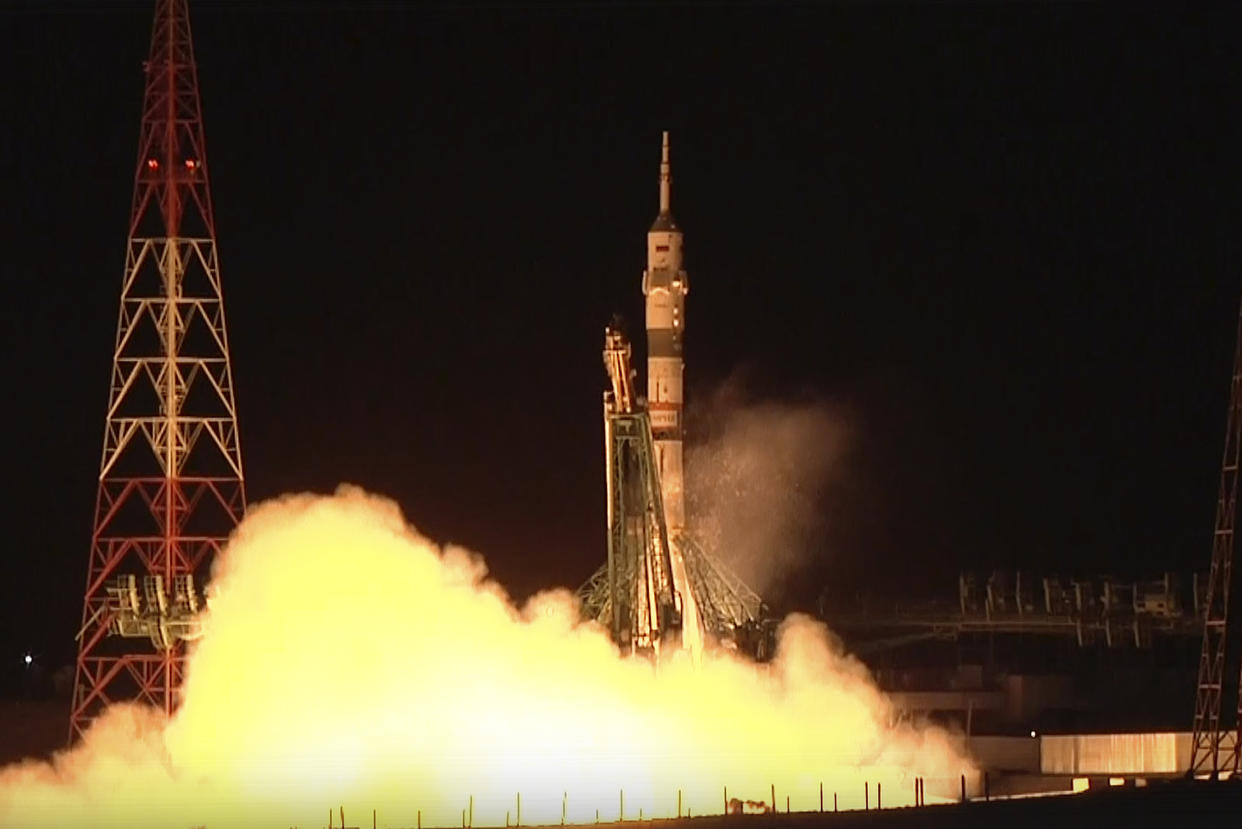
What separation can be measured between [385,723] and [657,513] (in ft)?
34.5

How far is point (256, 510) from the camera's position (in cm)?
5791

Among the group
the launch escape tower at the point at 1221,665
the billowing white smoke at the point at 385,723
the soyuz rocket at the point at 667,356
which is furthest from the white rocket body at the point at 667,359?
the launch escape tower at the point at 1221,665

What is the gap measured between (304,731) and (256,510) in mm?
5041

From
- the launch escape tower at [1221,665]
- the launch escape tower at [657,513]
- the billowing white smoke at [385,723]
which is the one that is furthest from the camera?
the launch escape tower at [657,513]

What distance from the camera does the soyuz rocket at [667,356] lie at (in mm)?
68375

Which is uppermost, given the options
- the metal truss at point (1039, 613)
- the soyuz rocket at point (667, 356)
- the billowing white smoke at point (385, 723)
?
the soyuz rocket at point (667, 356)

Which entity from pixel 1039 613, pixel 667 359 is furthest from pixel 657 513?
pixel 1039 613

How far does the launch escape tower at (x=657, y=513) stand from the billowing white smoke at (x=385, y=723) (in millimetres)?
4524

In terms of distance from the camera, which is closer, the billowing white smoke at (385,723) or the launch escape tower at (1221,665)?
the billowing white smoke at (385,723)

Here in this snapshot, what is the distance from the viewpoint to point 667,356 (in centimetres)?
6850

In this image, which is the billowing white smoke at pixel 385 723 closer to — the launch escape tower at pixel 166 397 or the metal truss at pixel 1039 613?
the launch escape tower at pixel 166 397

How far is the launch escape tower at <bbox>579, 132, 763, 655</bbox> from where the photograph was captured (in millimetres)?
63062

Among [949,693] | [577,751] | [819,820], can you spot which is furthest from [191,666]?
[949,693]

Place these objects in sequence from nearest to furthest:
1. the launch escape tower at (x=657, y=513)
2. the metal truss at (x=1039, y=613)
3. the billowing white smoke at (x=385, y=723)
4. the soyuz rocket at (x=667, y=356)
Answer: the billowing white smoke at (x=385, y=723) → the launch escape tower at (x=657, y=513) → the soyuz rocket at (x=667, y=356) → the metal truss at (x=1039, y=613)
